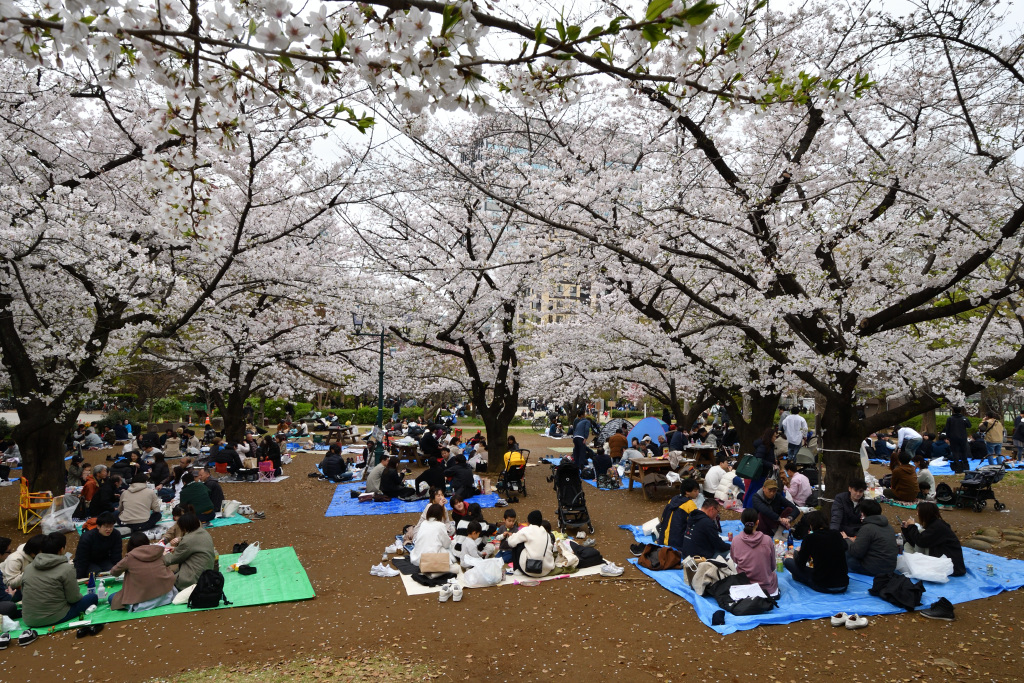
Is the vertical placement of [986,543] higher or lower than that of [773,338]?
lower

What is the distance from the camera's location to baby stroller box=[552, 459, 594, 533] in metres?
9.47

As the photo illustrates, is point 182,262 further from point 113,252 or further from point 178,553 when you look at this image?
point 178,553

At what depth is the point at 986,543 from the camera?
8.22 m

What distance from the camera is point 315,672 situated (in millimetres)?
4988

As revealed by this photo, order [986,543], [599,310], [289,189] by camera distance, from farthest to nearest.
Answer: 1. [599,310]
2. [289,189]
3. [986,543]

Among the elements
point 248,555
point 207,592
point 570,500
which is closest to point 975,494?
point 570,500

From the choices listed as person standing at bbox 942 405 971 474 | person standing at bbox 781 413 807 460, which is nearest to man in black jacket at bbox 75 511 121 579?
person standing at bbox 781 413 807 460

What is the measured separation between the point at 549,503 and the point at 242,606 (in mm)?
6346

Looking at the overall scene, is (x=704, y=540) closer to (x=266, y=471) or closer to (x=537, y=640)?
(x=537, y=640)

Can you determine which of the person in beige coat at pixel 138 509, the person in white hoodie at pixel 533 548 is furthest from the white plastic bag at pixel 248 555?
the person in white hoodie at pixel 533 548

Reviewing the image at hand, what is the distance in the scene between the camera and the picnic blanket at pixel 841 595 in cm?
593

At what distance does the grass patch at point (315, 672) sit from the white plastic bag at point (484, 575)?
74.1 inches

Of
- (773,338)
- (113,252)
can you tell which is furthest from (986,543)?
(113,252)

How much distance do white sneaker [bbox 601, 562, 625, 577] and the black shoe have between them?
9.90ft
